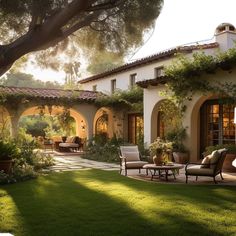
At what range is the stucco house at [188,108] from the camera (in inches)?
543

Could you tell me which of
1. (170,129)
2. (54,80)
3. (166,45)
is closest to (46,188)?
(170,129)

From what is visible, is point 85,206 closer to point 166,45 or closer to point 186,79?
point 186,79

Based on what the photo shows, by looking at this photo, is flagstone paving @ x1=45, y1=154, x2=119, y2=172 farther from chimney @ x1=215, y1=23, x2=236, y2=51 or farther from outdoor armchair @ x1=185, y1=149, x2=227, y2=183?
chimney @ x1=215, y1=23, x2=236, y2=51

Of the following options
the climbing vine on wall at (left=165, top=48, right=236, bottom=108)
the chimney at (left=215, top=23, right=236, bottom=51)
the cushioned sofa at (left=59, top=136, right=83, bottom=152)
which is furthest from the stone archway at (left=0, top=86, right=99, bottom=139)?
the climbing vine on wall at (left=165, top=48, right=236, bottom=108)

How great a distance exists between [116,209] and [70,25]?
4.48 metres

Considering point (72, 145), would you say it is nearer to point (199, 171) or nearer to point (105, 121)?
point (105, 121)

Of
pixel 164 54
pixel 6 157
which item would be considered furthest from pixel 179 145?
pixel 6 157

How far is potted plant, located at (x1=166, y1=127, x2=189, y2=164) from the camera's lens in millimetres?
14031

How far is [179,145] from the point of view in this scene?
14.3 m

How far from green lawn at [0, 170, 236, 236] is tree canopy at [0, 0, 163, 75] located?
2.82 metres

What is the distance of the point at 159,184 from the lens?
9.36 meters

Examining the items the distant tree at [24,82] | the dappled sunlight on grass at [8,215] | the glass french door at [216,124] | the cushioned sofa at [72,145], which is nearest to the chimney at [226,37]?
the glass french door at [216,124]

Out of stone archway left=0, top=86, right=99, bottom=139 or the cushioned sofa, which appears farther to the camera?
the cushioned sofa

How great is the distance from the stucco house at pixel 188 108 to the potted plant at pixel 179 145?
0.20 meters
